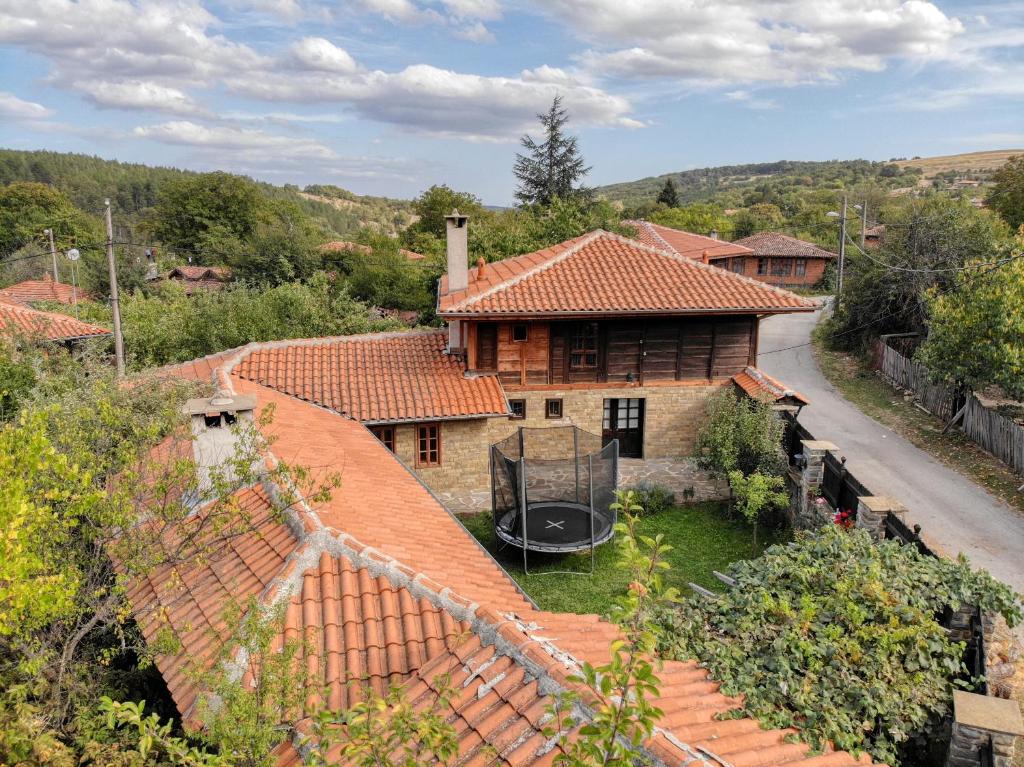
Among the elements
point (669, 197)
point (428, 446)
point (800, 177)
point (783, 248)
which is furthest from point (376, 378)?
point (800, 177)

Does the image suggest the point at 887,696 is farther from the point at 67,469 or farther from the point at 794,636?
the point at 67,469

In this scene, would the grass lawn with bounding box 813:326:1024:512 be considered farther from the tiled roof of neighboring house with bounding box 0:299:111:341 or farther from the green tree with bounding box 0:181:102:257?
the green tree with bounding box 0:181:102:257

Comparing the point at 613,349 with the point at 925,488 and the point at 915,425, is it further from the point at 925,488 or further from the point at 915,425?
the point at 915,425

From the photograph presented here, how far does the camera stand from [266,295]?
22.8m

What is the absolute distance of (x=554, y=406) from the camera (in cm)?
1755

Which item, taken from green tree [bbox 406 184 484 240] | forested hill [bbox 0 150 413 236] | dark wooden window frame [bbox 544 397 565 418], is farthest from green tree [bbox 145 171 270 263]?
dark wooden window frame [bbox 544 397 565 418]

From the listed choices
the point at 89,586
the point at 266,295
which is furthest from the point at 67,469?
the point at 266,295

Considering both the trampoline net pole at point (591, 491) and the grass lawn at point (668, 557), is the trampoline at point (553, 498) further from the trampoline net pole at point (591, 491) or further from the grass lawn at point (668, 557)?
the grass lawn at point (668, 557)

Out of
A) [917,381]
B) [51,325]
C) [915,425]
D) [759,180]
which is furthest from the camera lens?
[759,180]

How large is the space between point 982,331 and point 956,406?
4.18 meters

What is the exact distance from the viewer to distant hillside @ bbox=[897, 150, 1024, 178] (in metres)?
116

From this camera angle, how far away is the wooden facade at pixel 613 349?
16891 mm

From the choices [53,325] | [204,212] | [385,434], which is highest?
[204,212]

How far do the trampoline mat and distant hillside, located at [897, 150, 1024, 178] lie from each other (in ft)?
414
